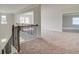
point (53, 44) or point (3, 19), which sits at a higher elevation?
point (3, 19)

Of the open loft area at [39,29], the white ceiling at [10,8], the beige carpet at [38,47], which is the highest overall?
the white ceiling at [10,8]

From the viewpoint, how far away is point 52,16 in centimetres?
144

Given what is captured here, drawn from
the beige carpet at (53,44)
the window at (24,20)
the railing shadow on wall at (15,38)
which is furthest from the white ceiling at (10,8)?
the beige carpet at (53,44)

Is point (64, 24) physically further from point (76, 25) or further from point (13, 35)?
point (13, 35)

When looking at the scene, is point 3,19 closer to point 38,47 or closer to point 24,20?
point 24,20

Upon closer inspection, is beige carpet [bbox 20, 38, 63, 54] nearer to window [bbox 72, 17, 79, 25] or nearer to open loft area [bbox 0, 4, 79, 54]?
open loft area [bbox 0, 4, 79, 54]

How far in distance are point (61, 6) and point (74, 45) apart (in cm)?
52

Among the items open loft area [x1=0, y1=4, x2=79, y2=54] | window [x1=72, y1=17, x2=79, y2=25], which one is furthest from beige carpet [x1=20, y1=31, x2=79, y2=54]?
window [x1=72, y1=17, x2=79, y2=25]

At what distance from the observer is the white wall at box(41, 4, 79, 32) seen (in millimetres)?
1369

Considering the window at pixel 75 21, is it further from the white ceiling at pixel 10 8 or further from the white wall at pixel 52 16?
the white ceiling at pixel 10 8

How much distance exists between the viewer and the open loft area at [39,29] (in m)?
1.36

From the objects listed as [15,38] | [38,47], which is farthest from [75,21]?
[15,38]

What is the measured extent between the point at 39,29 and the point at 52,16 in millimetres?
250

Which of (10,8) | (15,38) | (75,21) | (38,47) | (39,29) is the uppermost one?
(10,8)
